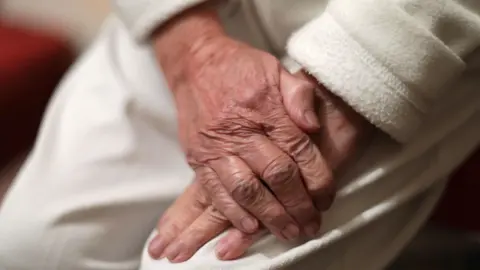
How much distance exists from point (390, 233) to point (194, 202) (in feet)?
0.57

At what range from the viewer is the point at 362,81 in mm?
544

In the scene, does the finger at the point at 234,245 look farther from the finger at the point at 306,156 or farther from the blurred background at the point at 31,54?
the blurred background at the point at 31,54

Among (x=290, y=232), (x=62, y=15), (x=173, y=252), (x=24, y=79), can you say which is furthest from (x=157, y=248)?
(x=62, y=15)

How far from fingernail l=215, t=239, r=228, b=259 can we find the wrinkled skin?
0.02m

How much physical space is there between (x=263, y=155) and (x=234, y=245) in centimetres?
8

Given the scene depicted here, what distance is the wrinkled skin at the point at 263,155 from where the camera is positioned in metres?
0.54

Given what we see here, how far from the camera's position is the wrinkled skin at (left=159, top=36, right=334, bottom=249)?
1.78 feet

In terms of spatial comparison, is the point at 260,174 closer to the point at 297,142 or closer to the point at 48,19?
the point at 297,142

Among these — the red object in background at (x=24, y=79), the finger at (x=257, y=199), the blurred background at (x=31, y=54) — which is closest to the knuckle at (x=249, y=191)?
the finger at (x=257, y=199)

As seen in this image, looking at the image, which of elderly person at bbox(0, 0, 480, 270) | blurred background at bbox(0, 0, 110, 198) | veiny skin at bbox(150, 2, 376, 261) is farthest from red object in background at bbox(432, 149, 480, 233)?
blurred background at bbox(0, 0, 110, 198)

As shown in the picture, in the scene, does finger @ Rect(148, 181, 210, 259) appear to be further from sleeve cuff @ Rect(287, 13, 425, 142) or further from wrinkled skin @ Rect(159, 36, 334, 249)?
sleeve cuff @ Rect(287, 13, 425, 142)

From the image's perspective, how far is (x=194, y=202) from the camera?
24.1 inches

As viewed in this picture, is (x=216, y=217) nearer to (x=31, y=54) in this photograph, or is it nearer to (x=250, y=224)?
(x=250, y=224)

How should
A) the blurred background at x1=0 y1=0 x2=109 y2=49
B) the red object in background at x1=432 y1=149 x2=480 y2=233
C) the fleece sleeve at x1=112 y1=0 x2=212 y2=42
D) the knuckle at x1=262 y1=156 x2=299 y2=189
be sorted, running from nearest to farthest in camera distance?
the knuckle at x1=262 y1=156 x2=299 y2=189, the fleece sleeve at x1=112 y1=0 x2=212 y2=42, the red object in background at x1=432 y1=149 x2=480 y2=233, the blurred background at x1=0 y1=0 x2=109 y2=49
